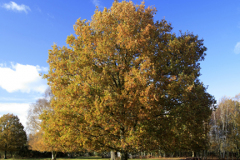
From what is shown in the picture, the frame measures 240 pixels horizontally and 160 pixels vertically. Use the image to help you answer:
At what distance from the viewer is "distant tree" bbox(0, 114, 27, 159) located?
62531 millimetres

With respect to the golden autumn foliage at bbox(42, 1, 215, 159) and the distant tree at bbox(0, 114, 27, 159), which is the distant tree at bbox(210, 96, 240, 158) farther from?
the distant tree at bbox(0, 114, 27, 159)

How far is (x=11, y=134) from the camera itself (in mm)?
63875

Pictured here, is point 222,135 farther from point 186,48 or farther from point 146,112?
point 146,112

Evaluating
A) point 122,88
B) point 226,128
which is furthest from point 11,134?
point 226,128

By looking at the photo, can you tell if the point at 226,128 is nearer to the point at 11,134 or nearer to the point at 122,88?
the point at 122,88

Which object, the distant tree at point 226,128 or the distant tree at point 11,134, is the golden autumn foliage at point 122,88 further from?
the distant tree at point 11,134

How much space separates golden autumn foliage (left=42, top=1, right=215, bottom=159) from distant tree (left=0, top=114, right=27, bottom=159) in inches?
2330

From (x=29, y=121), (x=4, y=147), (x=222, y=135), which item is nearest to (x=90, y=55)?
(x=29, y=121)

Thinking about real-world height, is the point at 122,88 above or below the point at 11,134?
above

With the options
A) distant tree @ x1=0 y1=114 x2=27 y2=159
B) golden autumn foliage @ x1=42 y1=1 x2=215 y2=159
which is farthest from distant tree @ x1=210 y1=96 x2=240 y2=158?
distant tree @ x1=0 y1=114 x2=27 y2=159

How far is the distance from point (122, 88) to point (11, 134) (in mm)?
64855

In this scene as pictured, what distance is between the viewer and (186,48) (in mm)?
16812

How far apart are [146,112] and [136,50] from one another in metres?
4.95

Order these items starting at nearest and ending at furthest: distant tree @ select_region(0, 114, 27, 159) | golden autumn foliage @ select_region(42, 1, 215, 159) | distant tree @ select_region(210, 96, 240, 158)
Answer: golden autumn foliage @ select_region(42, 1, 215, 159), distant tree @ select_region(210, 96, 240, 158), distant tree @ select_region(0, 114, 27, 159)
